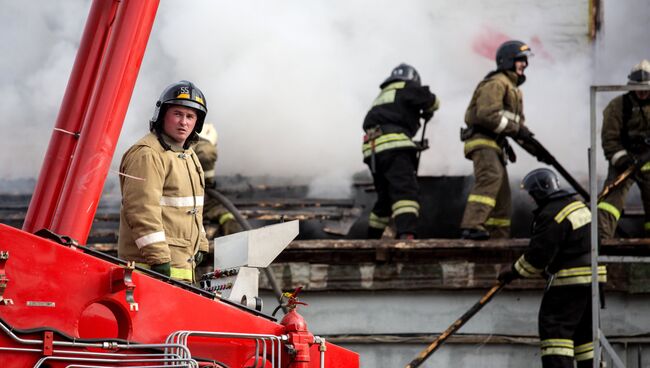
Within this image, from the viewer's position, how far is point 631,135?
9.80 meters

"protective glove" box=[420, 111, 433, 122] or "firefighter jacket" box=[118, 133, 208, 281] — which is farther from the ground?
"protective glove" box=[420, 111, 433, 122]

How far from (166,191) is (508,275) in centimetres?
358

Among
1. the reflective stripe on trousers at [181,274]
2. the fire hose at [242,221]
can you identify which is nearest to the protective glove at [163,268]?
the reflective stripe on trousers at [181,274]

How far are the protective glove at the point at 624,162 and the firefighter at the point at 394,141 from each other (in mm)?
1619

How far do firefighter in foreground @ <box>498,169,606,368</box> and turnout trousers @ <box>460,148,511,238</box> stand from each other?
835 mm

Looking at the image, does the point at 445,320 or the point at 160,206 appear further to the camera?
the point at 445,320

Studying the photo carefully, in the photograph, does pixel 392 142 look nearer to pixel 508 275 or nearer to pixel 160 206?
pixel 508 275

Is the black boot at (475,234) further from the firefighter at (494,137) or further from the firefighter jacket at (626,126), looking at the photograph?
the firefighter jacket at (626,126)

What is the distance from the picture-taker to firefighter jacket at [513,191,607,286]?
27.5 feet

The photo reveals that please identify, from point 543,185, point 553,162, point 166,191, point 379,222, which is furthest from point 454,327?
point 166,191

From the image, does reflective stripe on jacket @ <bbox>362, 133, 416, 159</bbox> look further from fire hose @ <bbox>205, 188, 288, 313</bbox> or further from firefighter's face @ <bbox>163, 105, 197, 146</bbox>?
firefighter's face @ <bbox>163, 105, 197, 146</bbox>

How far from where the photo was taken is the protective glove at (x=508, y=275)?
8.56 m

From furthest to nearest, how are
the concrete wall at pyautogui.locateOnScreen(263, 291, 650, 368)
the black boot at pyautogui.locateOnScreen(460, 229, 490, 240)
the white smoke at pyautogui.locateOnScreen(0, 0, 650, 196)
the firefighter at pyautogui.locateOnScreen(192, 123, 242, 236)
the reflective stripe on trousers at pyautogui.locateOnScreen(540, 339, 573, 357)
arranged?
1. the white smoke at pyautogui.locateOnScreen(0, 0, 650, 196)
2. the firefighter at pyautogui.locateOnScreen(192, 123, 242, 236)
3. the black boot at pyautogui.locateOnScreen(460, 229, 490, 240)
4. the concrete wall at pyautogui.locateOnScreen(263, 291, 650, 368)
5. the reflective stripe on trousers at pyautogui.locateOnScreen(540, 339, 573, 357)

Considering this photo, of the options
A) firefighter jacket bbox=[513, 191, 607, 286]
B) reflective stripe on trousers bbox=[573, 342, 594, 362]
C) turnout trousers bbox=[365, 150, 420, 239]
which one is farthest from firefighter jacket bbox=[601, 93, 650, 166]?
reflective stripe on trousers bbox=[573, 342, 594, 362]
